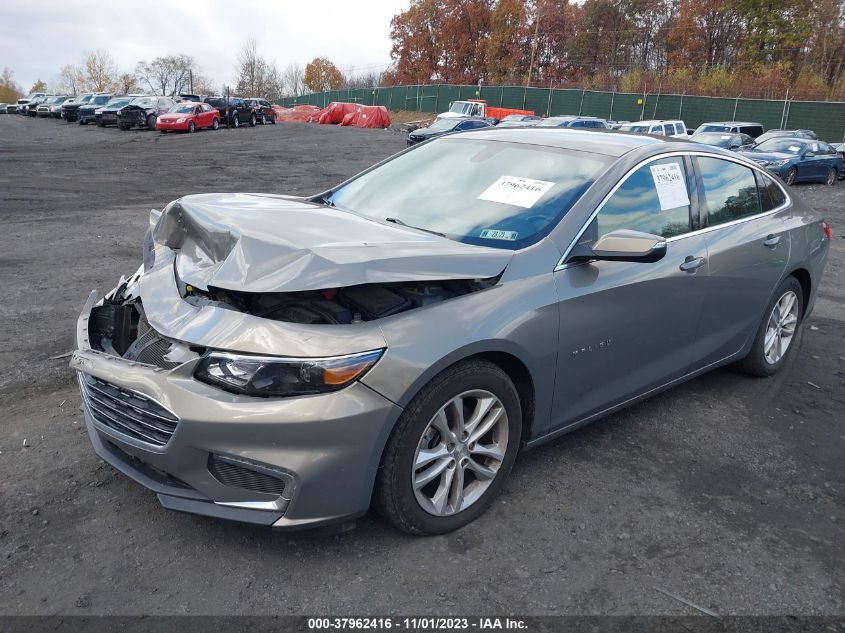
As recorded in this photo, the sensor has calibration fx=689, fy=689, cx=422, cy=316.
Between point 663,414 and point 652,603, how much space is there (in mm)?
1907

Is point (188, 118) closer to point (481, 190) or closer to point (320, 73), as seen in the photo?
point (481, 190)

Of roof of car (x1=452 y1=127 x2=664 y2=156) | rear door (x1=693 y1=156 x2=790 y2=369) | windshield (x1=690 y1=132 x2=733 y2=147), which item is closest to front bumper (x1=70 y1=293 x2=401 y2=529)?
roof of car (x1=452 y1=127 x2=664 y2=156)

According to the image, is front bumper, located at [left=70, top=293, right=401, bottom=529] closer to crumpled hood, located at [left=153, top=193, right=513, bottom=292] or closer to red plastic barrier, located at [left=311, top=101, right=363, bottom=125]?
crumpled hood, located at [left=153, top=193, right=513, bottom=292]

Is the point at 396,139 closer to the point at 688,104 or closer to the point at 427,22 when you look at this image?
the point at 688,104

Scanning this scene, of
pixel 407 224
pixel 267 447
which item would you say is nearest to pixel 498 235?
pixel 407 224

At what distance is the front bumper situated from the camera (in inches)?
97.3

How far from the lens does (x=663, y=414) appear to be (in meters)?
4.35

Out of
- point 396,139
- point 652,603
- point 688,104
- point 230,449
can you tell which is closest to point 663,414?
point 652,603

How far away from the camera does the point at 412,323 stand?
2.67m

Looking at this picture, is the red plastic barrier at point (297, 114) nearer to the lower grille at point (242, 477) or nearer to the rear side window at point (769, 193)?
the rear side window at point (769, 193)

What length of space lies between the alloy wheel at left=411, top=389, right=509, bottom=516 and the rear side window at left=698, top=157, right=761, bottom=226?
80.8 inches

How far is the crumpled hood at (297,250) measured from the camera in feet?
8.61

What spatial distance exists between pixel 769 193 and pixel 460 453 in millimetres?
3248

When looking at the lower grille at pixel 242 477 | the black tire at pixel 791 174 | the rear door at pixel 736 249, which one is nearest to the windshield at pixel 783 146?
the black tire at pixel 791 174
